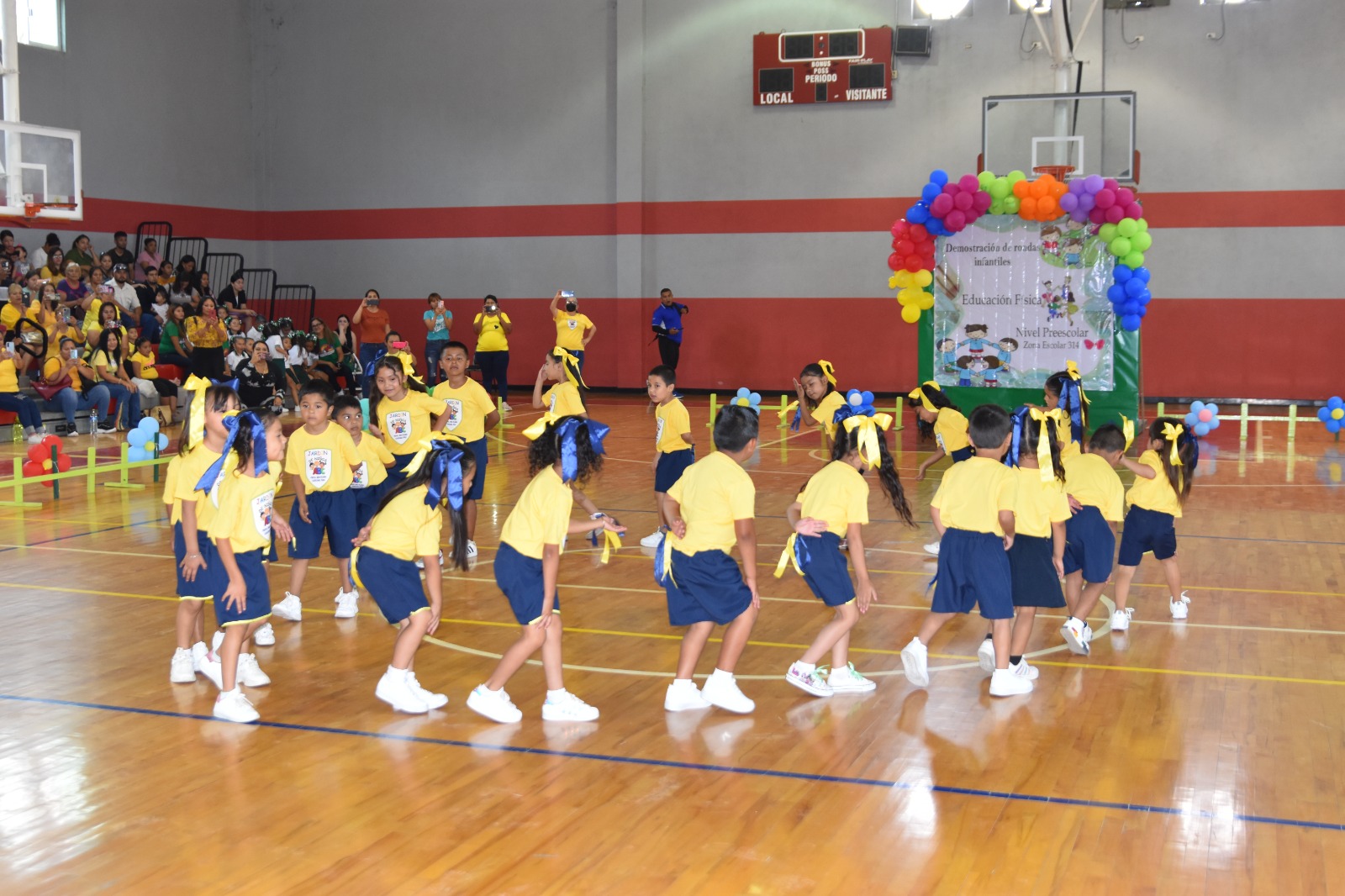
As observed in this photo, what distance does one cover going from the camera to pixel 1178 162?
2025 centimetres

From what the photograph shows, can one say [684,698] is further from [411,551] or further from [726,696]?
[411,551]

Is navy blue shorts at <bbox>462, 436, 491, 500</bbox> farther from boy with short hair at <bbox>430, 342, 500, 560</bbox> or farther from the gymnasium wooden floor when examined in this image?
the gymnasium wooden floor

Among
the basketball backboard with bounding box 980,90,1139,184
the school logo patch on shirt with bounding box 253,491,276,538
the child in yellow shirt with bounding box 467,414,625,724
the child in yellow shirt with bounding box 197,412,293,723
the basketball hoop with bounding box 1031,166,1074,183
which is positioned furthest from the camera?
the basketball backboard with bounding box 980,90,1139,184

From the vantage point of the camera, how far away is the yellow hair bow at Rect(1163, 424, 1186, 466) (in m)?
7.41

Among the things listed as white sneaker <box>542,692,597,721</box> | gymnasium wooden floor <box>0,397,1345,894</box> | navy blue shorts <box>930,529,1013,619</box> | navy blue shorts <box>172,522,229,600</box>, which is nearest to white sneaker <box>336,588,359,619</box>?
gymnasium wooden floor <box>0,397,1345,894</box>

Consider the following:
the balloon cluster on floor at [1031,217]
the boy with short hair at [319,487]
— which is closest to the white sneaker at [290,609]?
the boy with short hair at [319,487]

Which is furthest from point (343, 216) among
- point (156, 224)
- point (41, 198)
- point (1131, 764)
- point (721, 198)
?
point (1131, 764)

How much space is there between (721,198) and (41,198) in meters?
12.0

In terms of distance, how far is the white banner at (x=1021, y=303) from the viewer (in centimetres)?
1522

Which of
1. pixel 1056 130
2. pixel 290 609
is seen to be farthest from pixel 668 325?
pixel 290 609

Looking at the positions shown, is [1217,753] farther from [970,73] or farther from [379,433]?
[970,73]

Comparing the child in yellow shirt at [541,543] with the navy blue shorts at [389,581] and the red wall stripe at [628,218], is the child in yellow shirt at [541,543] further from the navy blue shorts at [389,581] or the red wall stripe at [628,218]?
the red wall stripe at [628,218]

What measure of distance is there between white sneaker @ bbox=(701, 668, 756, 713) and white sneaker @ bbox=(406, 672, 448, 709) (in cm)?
123

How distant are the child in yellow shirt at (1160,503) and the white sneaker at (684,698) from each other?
2844mm
